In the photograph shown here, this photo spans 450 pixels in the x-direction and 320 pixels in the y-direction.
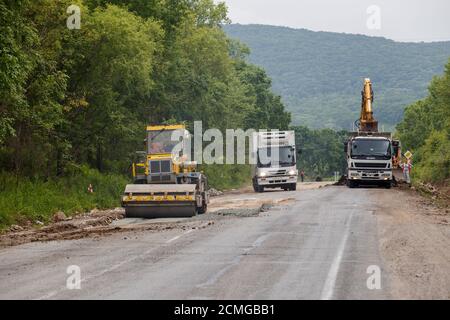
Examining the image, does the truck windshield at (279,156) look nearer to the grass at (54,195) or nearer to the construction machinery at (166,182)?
the grass at (54,195)

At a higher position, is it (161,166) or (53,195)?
(161,166)

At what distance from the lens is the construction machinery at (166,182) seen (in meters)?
30.3

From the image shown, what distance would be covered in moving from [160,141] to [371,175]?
20.0 m

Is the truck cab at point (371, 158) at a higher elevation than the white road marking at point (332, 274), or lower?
higher

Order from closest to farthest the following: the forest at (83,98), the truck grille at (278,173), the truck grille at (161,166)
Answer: the forest at (83,98) → the truck grille at (161,166) → the truck grille at (278,173)

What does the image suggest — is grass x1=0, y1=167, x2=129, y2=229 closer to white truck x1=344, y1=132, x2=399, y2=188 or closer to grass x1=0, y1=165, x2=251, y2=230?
grass x1=0, y1=165, x2=251, y2=230

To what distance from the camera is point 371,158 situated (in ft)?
160

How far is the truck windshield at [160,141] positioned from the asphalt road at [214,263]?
20.5ft

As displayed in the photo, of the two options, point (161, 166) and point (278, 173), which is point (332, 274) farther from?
point (278, 173)

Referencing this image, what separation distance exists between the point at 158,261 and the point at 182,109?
43130 mm

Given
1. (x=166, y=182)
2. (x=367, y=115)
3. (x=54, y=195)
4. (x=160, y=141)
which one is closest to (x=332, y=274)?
(x=166, y=182)

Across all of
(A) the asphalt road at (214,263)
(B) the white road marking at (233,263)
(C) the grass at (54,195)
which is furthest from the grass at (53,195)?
(B) the white road marking at (233,263)

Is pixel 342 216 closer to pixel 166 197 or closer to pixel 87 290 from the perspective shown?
pixel 166 197
